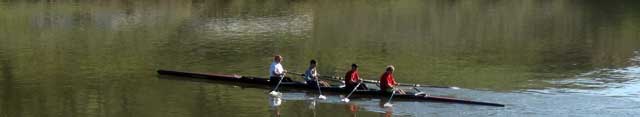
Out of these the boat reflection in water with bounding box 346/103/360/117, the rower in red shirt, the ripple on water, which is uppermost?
the rower in red shirt

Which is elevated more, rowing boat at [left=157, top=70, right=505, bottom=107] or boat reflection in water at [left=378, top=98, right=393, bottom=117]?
rowing boat at [left=157, top=70, right=505, bottom=107]

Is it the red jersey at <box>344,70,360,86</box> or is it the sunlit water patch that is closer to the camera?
the red jersey at <box>344,70,360,86</box>

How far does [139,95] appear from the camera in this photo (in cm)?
3250

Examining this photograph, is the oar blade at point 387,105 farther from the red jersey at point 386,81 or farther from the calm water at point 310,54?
the red jersey at point 386,81

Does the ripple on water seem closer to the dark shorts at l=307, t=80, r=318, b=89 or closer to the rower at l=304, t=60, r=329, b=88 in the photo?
the rower at l=304, t=60, r=329, b=88

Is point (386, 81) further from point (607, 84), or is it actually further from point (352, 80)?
point (607, 84)

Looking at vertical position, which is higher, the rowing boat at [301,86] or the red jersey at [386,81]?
the red jersey at [386,81]

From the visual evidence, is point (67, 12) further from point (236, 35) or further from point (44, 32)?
point (236, 35)

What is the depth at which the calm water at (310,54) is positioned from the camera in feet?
98.1

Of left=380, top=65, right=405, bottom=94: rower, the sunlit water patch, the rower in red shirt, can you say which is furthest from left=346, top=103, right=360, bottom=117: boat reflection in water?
the sunlit water patch

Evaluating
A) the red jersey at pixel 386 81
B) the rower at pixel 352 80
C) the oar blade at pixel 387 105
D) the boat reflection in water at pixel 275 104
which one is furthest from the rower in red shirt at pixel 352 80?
the boat reflection in water at pixel 275 104

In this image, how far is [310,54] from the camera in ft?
155

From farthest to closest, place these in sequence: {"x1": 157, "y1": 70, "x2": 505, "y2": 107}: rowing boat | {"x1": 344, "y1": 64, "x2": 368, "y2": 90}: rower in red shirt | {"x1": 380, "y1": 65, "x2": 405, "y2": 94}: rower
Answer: {"x1": 344, "y1": 64, "x2": 368, "y2": 90}: rower in red shirt, {"x1": 380, "y1": 65, "x2": 405, "y2": 94}: rower, {"x1": 157, "y1": 70, "x2": 505, "y2": 107}: rowing boat

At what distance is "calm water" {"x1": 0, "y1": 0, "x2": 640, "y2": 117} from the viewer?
98.1ft
